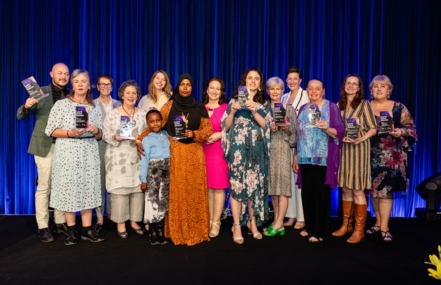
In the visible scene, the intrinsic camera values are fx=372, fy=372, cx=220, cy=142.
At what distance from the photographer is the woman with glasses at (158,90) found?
3.97 metres

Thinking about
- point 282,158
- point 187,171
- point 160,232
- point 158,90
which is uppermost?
point 158,90

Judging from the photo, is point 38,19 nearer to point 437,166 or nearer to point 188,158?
point 188,158

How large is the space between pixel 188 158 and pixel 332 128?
133cm

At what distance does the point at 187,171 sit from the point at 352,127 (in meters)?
1.54

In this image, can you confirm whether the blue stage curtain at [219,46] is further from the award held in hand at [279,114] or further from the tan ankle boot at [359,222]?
the award held in hand at [279,114]

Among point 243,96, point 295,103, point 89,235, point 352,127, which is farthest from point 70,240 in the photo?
point 352,127

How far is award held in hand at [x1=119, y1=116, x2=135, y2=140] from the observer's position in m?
3.31

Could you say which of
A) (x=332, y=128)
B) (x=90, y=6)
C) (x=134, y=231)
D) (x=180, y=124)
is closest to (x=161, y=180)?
(x=180, y=124)

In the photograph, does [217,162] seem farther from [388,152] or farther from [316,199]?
[388,152]

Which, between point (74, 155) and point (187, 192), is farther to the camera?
point (187, 192)

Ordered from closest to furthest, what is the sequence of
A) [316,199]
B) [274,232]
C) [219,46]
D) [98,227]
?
[316,199] < [274,232] < [98,227] < [219,46]

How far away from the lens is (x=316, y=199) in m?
3.47

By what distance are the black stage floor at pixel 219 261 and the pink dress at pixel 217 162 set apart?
1.80 feet

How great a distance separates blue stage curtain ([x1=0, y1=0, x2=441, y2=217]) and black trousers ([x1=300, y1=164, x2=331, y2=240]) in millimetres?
1663
